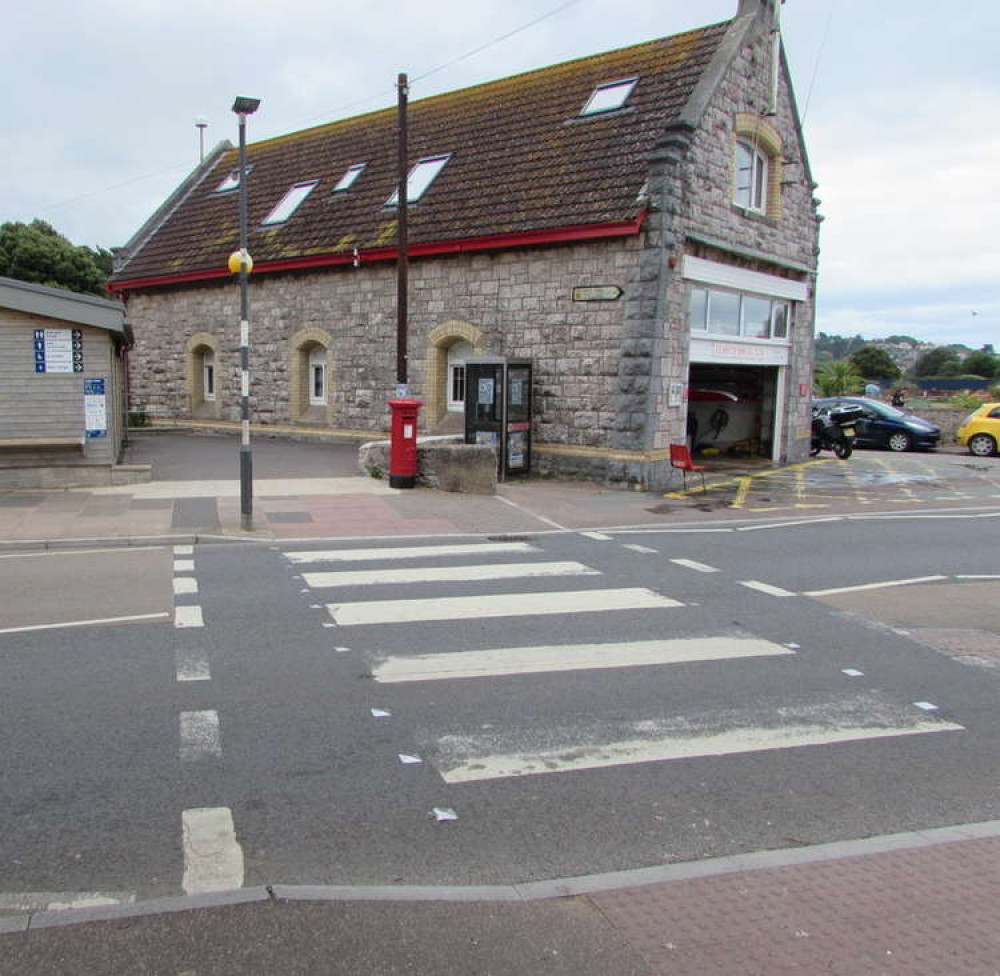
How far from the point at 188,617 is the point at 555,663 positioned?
3.14 m

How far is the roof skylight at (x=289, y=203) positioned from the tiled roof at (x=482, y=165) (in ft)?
0.90

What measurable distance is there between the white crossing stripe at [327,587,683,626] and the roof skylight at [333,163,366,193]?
57.1 ft

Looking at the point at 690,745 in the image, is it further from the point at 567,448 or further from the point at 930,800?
the point at 567,448

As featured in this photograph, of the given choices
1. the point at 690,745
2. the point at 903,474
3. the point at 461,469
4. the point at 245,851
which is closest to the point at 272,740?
the point at 245,851

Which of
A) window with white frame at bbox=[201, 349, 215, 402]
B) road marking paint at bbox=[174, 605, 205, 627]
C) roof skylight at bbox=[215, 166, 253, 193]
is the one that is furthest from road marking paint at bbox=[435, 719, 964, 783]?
roof skylight at bbox=[215, 166, 253, 193]

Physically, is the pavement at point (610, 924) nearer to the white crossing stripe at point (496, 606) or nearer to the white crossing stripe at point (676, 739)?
the white crossing stripe at point (676, 739)

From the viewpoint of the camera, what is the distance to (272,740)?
532 cm

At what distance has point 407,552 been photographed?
11.0 meters

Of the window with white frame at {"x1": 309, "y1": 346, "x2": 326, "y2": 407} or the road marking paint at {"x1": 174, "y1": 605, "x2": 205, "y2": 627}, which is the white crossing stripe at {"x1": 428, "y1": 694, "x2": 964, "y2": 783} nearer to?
the road marking paint at {"x1": 174, "y1": 605, "x2": 205, "y2": 627}

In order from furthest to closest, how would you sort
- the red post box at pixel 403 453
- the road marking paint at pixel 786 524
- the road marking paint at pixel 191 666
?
1. the red post box at pixel 403 453
2. the road marking paint at pixel 786 524
3. the road marking paint at pixel 191 666

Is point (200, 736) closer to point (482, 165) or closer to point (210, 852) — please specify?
point (210, 852)

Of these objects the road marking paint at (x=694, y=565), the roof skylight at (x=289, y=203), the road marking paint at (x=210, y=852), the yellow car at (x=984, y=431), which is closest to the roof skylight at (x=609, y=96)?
the roof skylight at (x=289, y=203)

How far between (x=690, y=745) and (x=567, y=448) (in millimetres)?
12896

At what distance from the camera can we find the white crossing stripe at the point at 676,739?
5082 millimetres
